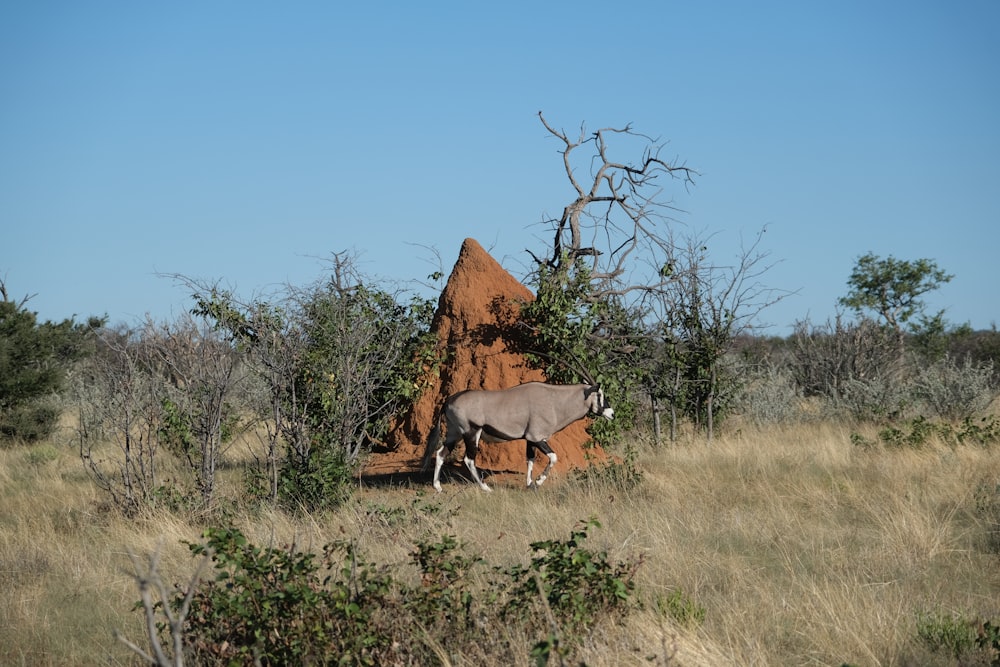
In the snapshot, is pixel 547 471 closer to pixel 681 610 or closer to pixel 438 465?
pixel 438 465

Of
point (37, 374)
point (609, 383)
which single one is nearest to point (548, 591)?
point (609, 383)

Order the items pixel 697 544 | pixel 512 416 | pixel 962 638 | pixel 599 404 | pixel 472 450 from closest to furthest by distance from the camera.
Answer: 1. pixel 962 638
2. pixel 697 544
3. pixel 512 416
4. pixel 472 450
5. pixel 599 404

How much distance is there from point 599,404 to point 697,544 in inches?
160

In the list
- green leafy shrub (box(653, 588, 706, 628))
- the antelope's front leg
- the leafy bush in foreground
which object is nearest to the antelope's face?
the antelope's front leg

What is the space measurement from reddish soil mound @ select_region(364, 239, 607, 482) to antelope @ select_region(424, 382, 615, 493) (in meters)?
0.96

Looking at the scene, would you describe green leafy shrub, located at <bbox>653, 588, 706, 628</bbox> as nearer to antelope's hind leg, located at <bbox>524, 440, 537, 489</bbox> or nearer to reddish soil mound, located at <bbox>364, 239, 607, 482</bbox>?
antelope's hind leg, located at <bbox>524, 440, 537, 489</bbox>

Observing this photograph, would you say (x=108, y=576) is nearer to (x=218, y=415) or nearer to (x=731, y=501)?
(x=218, y=415)

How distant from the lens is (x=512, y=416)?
11820 millimetres

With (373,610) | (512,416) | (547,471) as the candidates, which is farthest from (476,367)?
(373,610)

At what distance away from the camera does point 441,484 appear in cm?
1238

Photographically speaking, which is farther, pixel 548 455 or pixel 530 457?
pixel 530 457

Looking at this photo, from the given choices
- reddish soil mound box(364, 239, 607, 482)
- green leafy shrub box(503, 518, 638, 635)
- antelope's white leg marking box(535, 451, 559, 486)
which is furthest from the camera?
reddish soil mound box(364, 239, 607, 482)

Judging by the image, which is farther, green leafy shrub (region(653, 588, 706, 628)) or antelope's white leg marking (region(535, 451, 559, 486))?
antelope's white leg marking (region(535, 451, 559, 486))

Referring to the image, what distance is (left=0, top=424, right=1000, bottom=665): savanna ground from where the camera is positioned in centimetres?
596
